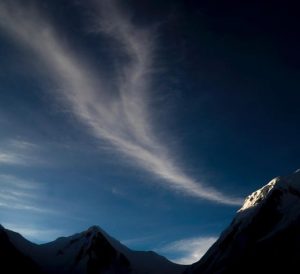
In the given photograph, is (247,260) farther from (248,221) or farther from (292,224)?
(248,221)

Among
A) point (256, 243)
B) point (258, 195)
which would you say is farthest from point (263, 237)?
point (258, 195)

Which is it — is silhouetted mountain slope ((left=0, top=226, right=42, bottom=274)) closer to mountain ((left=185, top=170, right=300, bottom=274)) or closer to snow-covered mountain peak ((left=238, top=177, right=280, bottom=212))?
mountain ((left=185, top=170, right=300, bottom=274))

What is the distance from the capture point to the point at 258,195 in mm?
184875

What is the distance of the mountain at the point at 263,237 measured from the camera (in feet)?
373

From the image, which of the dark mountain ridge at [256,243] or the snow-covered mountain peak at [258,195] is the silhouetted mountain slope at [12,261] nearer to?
the dark mountain ridge at [256,243]

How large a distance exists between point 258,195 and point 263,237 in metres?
50.6

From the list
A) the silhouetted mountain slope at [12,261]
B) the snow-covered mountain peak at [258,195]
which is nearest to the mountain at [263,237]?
the snow-covered mountain peak at [258,195]

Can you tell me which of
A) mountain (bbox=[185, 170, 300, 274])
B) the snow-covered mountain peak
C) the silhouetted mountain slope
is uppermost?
the snow-covered mountain peak

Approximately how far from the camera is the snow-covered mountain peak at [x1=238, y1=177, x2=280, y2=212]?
178 meters

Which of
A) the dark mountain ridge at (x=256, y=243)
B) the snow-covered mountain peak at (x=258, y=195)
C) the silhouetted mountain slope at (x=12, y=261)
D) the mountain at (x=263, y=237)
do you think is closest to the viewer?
the mountain at (x=263, y=237)

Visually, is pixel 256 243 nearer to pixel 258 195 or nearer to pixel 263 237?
pixel 263 237

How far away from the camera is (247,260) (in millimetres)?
125938

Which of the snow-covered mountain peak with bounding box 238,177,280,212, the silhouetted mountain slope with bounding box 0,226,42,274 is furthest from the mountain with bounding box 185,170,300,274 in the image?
the silhouetted mountain slope with bounding box 0,226,42,274

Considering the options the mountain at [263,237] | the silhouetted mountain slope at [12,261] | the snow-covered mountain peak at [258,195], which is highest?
the snow-covered mountain peak at [258,195]
